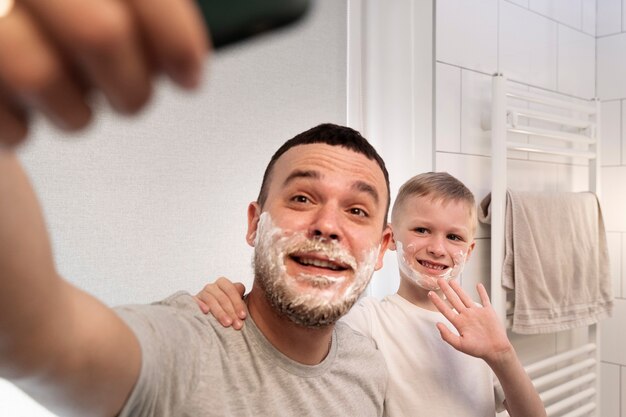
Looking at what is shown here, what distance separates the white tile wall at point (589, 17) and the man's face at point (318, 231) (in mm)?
1447

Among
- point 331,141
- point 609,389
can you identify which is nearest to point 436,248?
point 331,141

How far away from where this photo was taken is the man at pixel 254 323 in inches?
15.1

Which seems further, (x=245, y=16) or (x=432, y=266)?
(x=432, y=266)

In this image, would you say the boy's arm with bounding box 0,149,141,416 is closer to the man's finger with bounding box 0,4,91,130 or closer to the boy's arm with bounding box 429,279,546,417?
the man's finger with bounding box 0,4,91,130

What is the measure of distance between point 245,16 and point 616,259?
2031mm

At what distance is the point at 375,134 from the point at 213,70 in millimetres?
481

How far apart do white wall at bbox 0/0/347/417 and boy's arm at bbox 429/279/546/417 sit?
472 mm

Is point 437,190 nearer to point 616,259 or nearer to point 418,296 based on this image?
point 418,296

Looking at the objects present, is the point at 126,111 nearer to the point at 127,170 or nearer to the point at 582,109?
the point at 127,170

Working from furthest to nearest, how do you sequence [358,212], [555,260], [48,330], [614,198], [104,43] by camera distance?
[614,198] < [555,260] < [358,212] < [48,330] < [104,43]

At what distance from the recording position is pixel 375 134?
1.38 m

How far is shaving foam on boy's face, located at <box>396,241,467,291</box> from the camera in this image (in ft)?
3.60

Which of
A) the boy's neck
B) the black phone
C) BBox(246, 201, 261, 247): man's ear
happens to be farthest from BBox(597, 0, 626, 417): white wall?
the black phone

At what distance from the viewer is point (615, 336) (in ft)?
6.06
